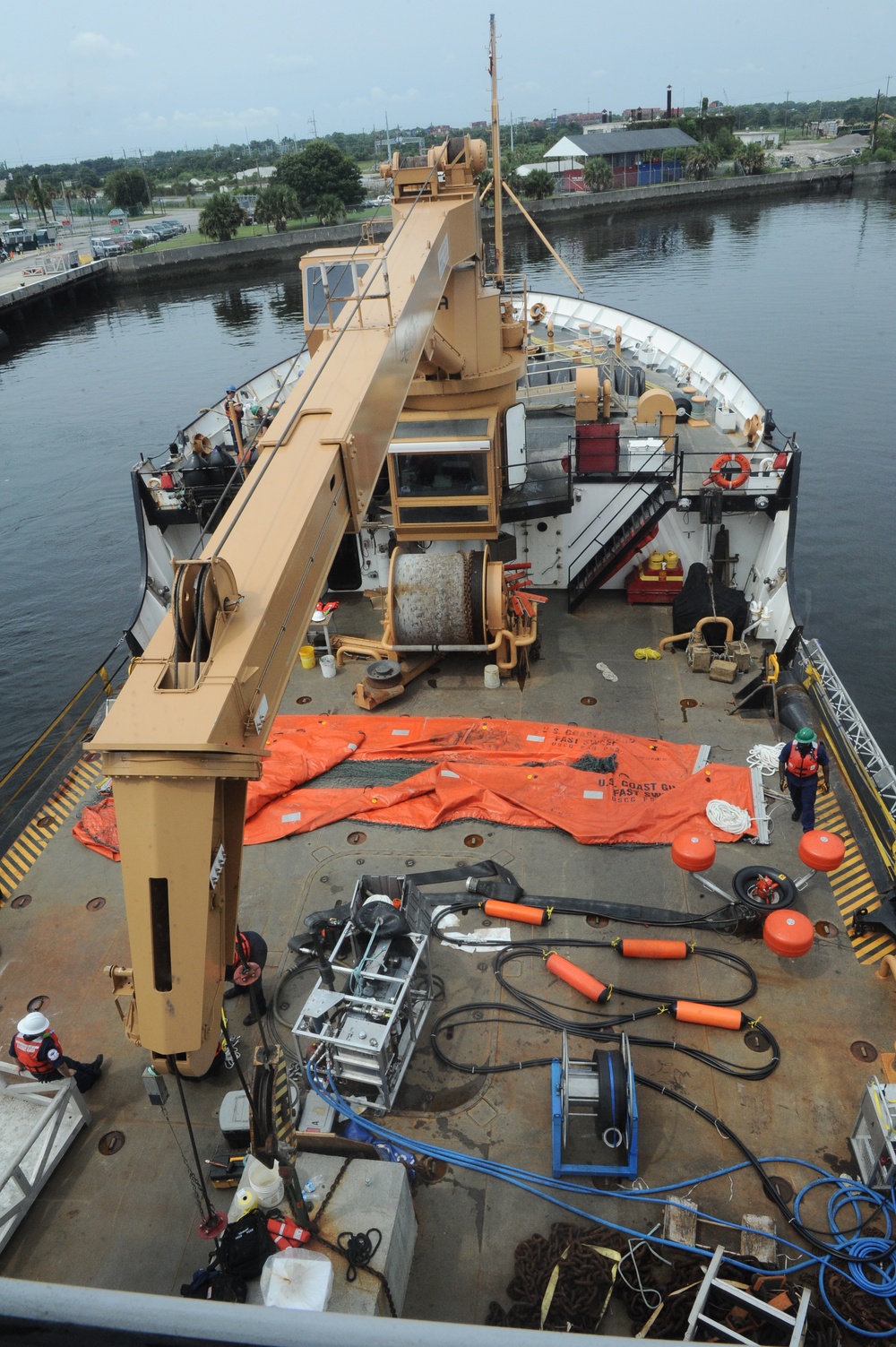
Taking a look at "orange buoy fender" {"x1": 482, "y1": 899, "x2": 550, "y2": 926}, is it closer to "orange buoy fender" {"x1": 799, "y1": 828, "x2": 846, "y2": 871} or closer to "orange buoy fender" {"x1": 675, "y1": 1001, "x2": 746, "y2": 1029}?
"orange buoy fender" {"x1": 675, "y1": 1001, "x2": 746, "y2": 1029}

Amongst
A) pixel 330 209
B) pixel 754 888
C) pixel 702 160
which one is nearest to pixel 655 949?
pixel 754 888

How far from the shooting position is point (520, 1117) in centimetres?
678

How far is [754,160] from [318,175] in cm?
4564

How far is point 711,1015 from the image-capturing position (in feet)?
23.9

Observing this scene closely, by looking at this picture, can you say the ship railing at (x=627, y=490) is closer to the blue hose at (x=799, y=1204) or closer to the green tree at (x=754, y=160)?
the blue hose at (x=799, y=1204)

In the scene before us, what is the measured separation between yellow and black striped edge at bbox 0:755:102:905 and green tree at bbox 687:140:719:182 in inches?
3644

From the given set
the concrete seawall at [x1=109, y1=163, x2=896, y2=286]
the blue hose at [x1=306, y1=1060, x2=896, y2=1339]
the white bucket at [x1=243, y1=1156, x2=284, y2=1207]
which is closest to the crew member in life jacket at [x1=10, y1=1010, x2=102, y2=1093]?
the blue hose at [x1=306, y1=1060, x2=896, y2=1339]

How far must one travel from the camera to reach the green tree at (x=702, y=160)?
82.9 metres

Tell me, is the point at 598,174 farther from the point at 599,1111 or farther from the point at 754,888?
the point at 599,1111

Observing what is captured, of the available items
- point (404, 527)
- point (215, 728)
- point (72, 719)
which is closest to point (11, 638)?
point (72, 719)

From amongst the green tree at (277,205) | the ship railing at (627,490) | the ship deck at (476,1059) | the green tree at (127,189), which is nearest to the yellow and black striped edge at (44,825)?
the ship deck at (476,1059)

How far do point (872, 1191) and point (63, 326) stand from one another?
213 ft

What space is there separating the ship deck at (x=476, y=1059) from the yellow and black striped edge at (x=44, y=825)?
140 mm

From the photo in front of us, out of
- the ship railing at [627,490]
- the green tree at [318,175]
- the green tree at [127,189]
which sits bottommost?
the ship railing at [627,490]
